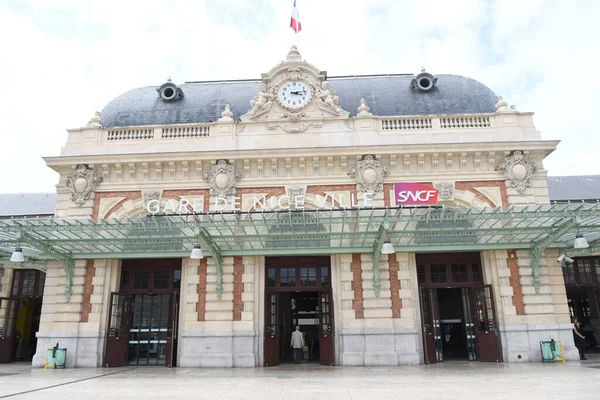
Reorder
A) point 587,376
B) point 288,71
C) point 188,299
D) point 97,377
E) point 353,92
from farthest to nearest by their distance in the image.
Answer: point 353,92 → point 288,71 → point 188,299 → point 97,377 → point 587,376

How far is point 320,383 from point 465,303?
28.8ft

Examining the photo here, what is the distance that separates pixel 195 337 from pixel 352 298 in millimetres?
5753

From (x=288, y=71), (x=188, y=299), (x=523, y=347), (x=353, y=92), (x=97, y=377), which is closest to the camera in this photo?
(x=97, y=377)

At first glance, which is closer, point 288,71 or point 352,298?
point 352,298

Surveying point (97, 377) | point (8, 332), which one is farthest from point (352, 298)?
point (8, 332)

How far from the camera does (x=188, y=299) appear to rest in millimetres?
16484

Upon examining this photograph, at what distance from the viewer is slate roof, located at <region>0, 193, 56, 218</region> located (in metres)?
23.2

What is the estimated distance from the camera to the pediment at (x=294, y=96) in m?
18.3

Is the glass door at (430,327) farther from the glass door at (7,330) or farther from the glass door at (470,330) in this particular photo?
the glass door at (7,330)

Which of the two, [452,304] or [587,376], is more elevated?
[452,304]

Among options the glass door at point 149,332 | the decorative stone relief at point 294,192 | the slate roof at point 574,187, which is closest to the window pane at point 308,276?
the decorative stone relief at point 294,192

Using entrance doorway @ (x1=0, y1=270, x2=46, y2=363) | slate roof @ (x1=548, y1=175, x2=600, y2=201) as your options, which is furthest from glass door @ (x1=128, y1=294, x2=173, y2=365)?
slate roof @ (x1=548, y1=175, x2=600, y2=201)

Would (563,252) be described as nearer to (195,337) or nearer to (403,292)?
(403,292)

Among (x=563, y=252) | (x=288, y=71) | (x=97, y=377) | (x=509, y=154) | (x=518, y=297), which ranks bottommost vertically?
(x=97, y=377)
